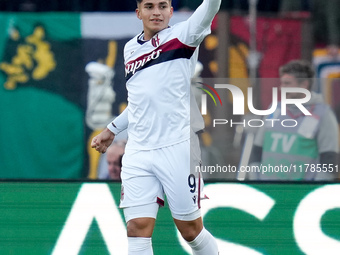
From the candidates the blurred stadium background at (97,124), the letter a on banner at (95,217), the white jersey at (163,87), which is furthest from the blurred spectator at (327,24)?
the white jersey at (163,87)

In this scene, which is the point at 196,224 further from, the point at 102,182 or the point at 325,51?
the point at 325,51

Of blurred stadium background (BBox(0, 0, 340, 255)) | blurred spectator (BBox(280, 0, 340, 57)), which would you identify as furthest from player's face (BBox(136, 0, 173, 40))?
blurred spectator (BBox(280, 0, 340, 57))

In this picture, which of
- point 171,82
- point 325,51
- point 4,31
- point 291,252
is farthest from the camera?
point 325,51

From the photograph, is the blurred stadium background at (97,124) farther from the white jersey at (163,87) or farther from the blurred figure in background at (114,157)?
the white jersey at (163,87)

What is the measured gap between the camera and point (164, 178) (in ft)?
12.7

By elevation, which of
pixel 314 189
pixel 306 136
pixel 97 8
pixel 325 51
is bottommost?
pixel 325 51

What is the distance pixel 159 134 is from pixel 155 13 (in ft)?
2.16

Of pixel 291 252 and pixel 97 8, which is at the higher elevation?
pixel 97 8

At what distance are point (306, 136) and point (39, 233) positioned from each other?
1.93m

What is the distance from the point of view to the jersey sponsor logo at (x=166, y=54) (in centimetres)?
385

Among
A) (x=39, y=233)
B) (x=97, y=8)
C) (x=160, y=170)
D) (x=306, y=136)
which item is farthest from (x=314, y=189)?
(x=97, y=8)

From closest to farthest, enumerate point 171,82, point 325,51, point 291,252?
1. point 171,82
2. point 291,252
3. point 325,51

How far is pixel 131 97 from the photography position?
3963mm

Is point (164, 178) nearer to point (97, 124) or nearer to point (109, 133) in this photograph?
point (109, 133)
